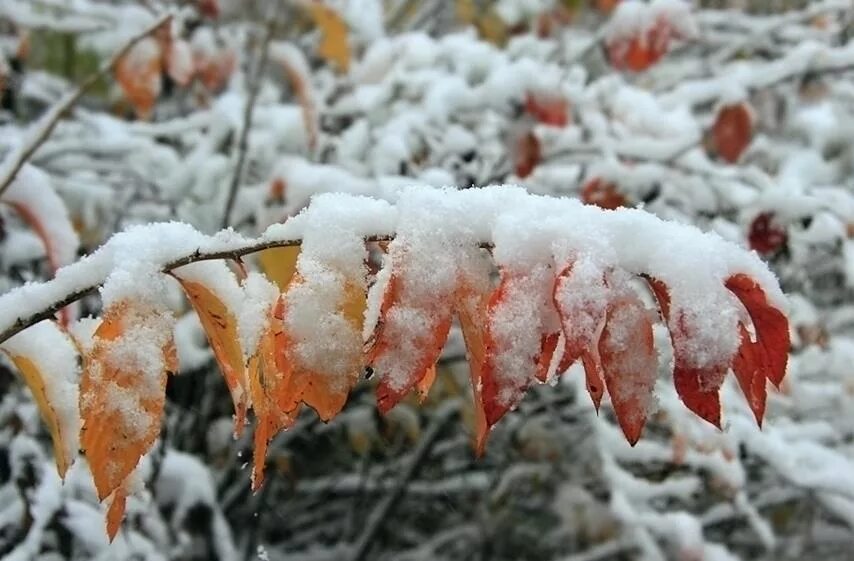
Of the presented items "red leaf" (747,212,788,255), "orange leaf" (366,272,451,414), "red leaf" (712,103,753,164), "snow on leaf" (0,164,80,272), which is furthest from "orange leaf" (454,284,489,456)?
"red leaf" (712,103,753,164)

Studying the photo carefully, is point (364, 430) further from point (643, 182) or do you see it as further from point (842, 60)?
point (842, 60)

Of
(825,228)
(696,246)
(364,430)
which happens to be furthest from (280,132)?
(696,246)

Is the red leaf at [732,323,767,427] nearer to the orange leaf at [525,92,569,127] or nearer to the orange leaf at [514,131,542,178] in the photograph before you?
the orange leaf at [514,131,542,178]

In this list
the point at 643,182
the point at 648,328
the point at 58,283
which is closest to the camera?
the point at 648,328

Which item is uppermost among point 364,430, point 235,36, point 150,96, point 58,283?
Result: point 235,36

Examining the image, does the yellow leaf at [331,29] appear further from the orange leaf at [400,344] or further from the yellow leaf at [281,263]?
the orange leaf at [400,344]

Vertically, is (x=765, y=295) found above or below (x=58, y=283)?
below

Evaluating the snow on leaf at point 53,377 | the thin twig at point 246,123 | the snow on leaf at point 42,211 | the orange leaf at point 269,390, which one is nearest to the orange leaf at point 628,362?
the orange leaf at point 269,390
